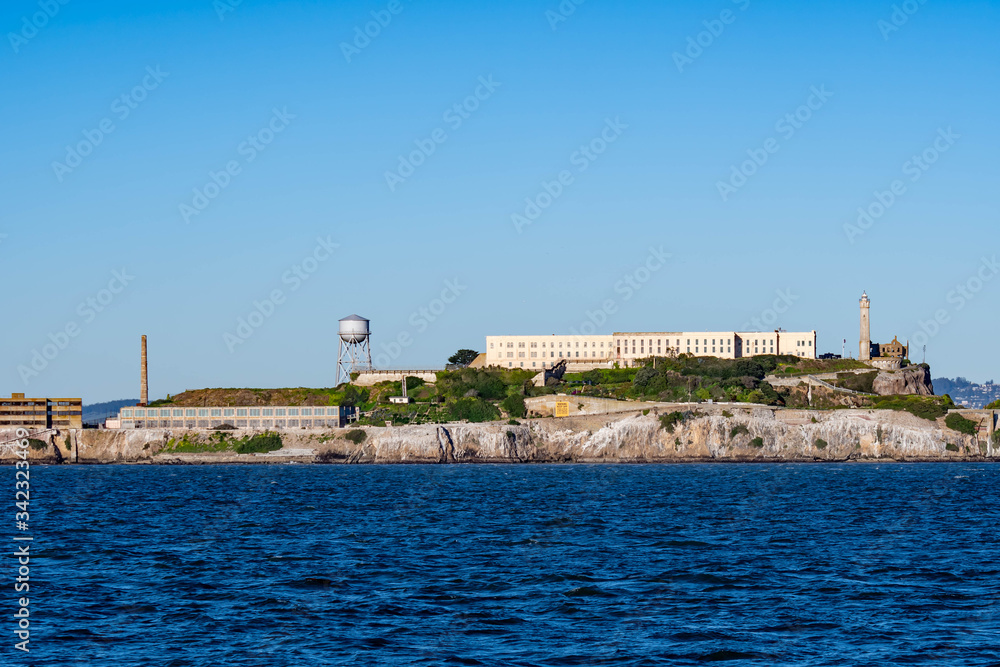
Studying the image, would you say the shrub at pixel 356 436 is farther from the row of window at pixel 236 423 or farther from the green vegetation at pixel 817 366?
the green vegetation at pixel 817 366

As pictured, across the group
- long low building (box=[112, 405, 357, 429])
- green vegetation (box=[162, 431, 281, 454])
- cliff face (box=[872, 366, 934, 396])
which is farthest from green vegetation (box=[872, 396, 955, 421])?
green vegetation (box=[162, 431, 281, 454])

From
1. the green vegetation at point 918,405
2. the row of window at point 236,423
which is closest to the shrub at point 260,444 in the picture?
the row of window at point 236,423

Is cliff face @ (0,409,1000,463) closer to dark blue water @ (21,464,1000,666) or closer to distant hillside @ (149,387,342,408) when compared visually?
distant hillside @ (149,387,342,408)

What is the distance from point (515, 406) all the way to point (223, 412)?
1717 inches

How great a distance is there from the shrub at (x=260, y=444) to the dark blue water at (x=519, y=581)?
7535 cm

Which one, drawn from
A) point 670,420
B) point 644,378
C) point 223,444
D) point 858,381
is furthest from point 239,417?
point 858,381

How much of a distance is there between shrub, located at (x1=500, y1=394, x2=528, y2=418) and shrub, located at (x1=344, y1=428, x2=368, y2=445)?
22.4 m

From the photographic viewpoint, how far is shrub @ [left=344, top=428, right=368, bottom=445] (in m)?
146

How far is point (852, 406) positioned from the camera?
163 m

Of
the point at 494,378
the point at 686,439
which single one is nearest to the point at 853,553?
the point at 686,439

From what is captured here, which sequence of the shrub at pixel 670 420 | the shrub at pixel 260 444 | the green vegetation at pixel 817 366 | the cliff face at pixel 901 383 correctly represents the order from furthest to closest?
the green vegetation at pixel 817 366, the cliff face at pixel 901 383, the shrub at pixel 260 444, the shrub at pixel 670 420

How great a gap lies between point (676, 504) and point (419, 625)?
4116cm

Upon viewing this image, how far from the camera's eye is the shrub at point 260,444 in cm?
15100

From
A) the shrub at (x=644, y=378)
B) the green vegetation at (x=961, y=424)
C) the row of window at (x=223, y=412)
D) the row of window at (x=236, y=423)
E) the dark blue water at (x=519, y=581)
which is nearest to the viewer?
the dark blue water at (x=519, y=581)
